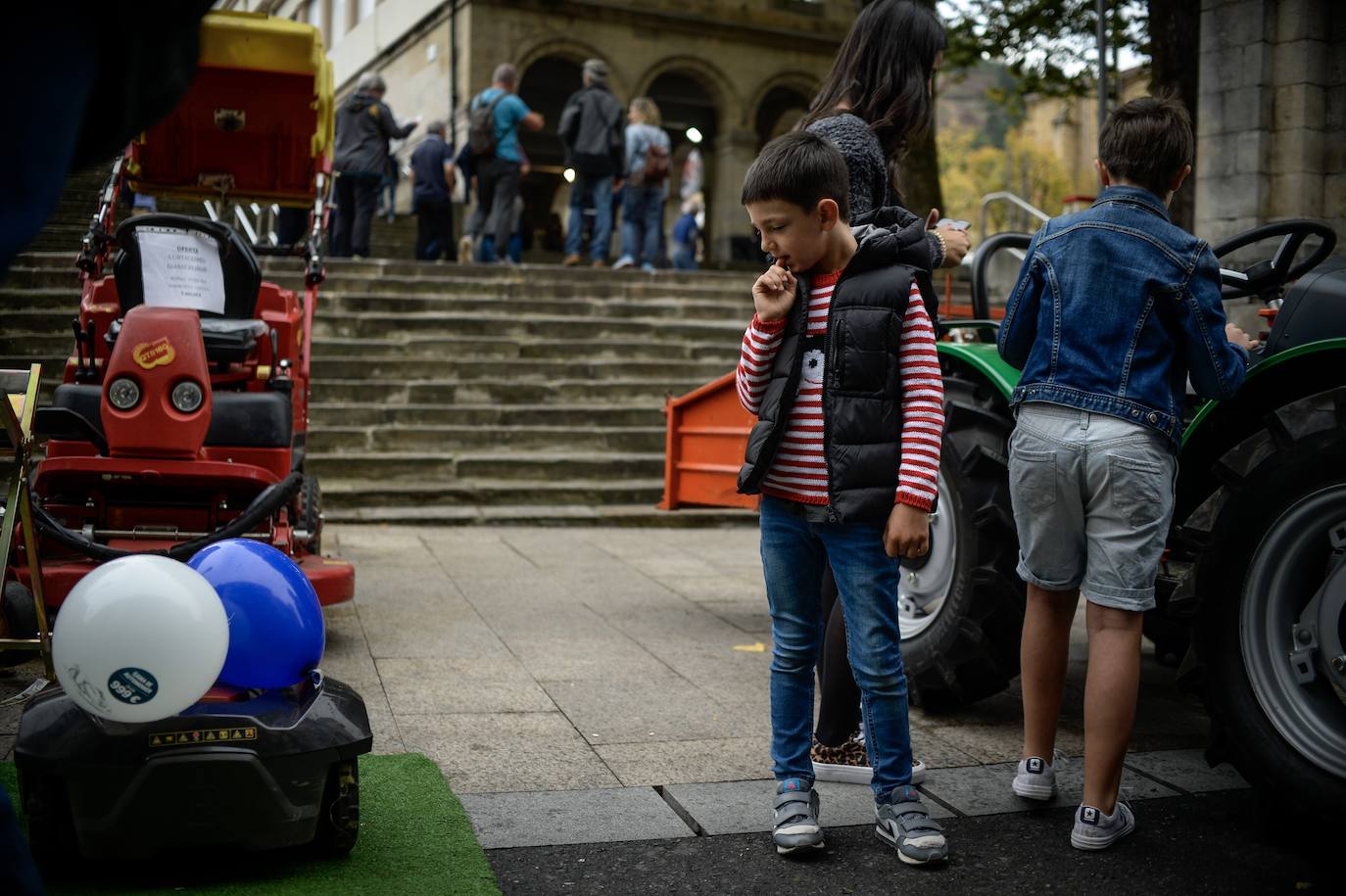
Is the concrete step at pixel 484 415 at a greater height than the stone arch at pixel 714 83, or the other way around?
the stone arch at pixel 714 83

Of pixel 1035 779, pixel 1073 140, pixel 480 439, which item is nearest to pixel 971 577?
pixel 1035 779

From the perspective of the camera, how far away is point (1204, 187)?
29.3ft

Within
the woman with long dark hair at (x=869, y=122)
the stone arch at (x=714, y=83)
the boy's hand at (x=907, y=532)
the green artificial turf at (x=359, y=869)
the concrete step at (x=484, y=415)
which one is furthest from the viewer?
the stone arch at (x=714, y=83)

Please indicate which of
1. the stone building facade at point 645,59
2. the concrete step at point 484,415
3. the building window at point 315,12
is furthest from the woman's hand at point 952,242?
the building window at point 315,12

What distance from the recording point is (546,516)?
9578 millimetres

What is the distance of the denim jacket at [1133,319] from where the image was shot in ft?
10.6

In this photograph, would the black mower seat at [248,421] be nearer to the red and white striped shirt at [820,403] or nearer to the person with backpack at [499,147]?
the red and white striped shirt at [820,403]

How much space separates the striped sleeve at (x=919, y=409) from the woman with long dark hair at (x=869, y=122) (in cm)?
52

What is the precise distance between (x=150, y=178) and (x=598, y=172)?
8.51 meters

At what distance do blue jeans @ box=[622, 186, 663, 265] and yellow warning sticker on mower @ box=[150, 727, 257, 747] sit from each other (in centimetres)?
1268

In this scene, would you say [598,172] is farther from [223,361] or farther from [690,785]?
[690,785]

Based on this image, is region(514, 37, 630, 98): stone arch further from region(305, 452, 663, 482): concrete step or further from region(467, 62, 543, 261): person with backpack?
region(305, 452, 663, 482): concrete step

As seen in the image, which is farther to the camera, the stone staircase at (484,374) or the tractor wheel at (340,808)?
the stone staircase at (484,374)

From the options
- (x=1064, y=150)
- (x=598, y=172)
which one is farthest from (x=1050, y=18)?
(x=1064, y=150)
